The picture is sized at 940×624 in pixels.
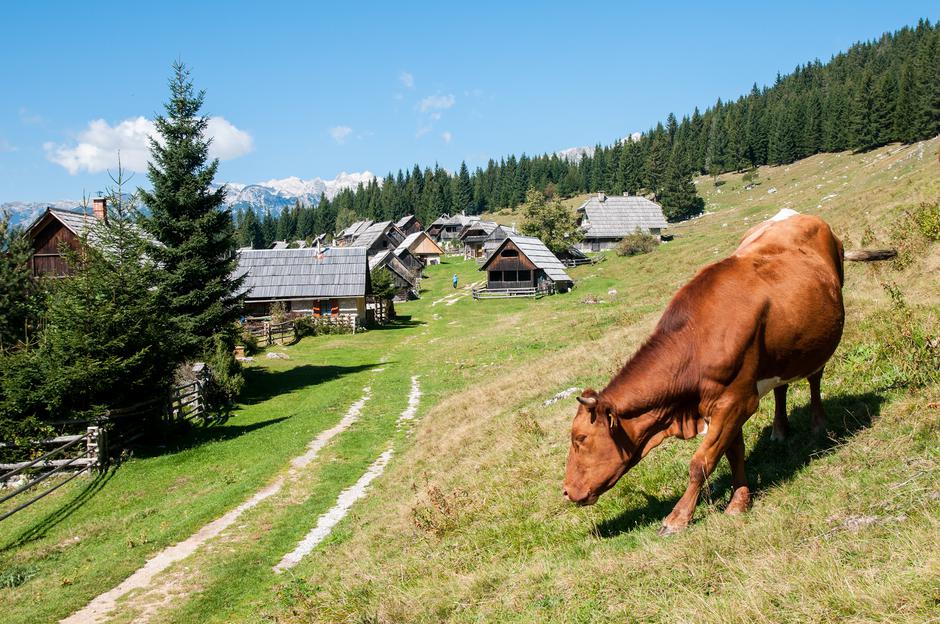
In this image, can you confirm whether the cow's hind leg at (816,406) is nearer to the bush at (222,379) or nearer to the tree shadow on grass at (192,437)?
the tree shadow on grass at (192,437)

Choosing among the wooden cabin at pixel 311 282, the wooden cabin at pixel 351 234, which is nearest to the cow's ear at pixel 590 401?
the wooden cabin at pixel 311 282

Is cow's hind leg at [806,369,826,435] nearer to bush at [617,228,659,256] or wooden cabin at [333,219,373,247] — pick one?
bush at [617,228,659,256]

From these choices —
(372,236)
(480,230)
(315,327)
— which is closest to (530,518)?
(315,327)

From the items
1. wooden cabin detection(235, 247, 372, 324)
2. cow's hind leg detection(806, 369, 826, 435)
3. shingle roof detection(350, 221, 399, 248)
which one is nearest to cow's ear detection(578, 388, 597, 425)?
cow's hind leg detection(806, 369, 826, 435)

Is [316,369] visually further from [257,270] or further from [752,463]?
[752,463]

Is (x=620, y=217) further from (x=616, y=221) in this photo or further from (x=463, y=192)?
(x=463, y=192)

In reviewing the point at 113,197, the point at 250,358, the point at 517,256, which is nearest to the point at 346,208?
the point at 517,256

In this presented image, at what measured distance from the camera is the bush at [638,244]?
70.1 meters

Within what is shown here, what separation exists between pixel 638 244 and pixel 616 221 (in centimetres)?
1438

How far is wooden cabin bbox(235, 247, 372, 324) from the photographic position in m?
49.3

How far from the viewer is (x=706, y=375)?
5.66 m

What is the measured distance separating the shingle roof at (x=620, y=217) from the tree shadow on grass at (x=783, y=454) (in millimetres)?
75999

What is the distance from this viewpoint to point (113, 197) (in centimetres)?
2248

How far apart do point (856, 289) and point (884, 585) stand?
43.5ft
